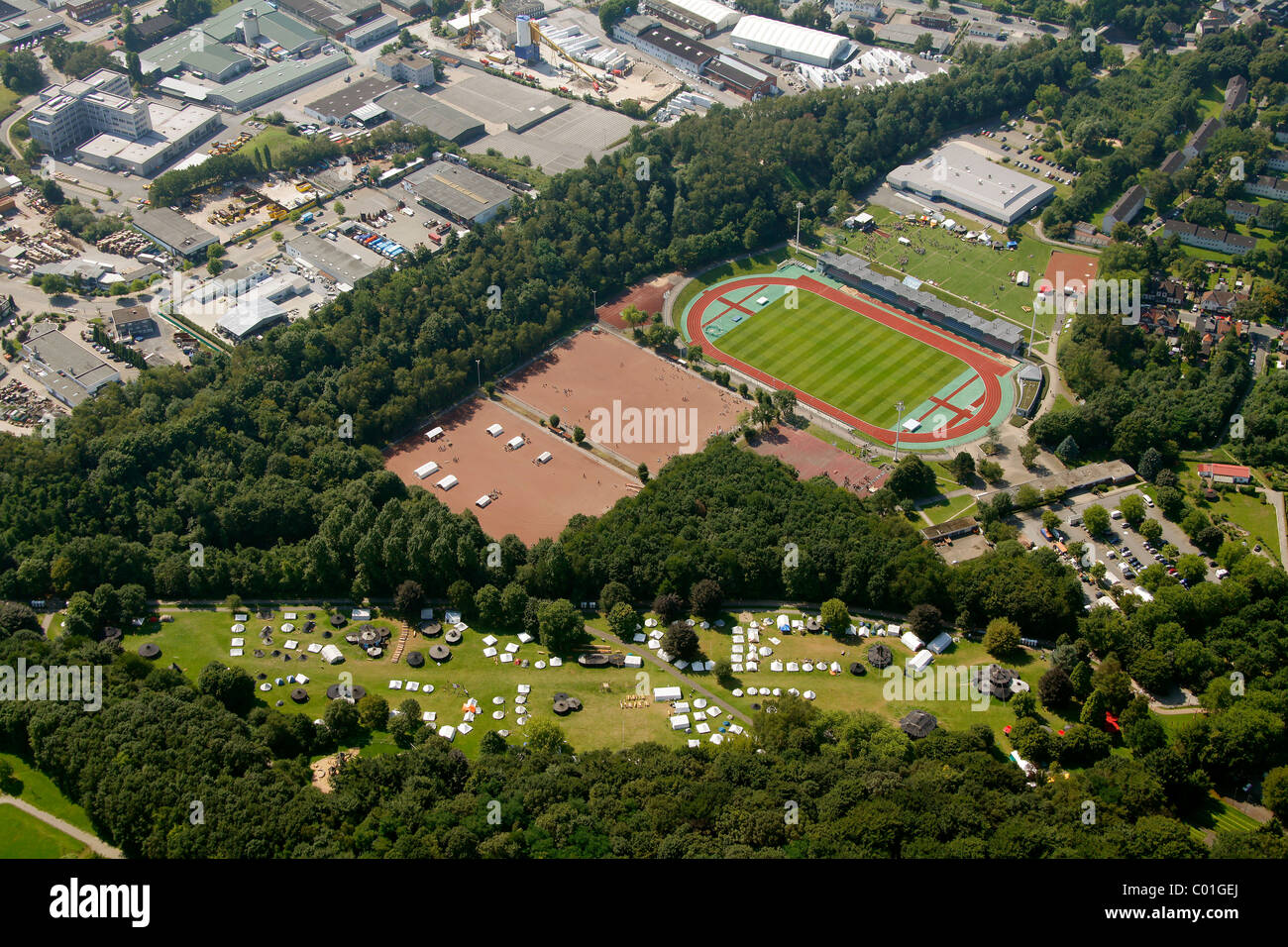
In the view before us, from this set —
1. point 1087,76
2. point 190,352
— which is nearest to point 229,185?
point 190,352

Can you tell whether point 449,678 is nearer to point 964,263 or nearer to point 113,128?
point 964,263

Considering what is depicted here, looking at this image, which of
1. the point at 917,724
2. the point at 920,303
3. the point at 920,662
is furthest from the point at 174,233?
the point at 917,724

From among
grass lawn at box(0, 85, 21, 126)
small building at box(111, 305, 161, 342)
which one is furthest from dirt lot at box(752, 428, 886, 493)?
grass lawn at box(0, 85, 21, 126)

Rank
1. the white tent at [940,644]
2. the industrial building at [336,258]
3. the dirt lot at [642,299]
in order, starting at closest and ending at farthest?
the white tent at [940,644]
the dirt lot at [642,299]
the industrial building at [336,258]

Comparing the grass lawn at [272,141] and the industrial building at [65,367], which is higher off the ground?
the grass lawn at [272,141]

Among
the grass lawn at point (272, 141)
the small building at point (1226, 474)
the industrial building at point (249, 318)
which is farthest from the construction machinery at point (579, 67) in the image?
the small building at point (1226, 474)

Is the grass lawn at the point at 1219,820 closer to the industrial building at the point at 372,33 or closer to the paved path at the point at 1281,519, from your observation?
the paved path at the point at 1281,519

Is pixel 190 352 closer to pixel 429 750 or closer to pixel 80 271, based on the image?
pixel 80 271
